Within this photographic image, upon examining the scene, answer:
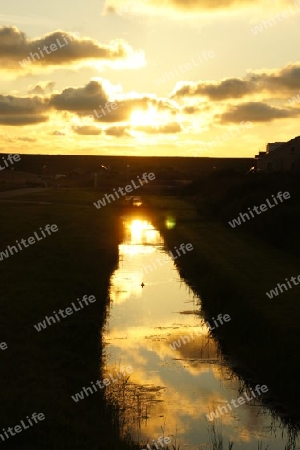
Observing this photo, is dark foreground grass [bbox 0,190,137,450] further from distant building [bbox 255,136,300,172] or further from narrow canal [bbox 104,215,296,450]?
distant building [bbox 255,136,300,172]

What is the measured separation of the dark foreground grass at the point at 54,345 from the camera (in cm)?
1303

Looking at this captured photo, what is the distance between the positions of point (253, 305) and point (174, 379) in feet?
23.0

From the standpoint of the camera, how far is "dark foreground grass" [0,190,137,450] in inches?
513

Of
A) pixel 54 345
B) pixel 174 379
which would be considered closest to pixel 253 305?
pixel 174 379

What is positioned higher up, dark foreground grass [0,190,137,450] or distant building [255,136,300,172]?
distant building [255,136,300,172]

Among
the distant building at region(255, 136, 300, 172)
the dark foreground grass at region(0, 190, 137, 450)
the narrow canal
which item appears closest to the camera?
the dark foreground grass at region(0, 190, 137, 450)

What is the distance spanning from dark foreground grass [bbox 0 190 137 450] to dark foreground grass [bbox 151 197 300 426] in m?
3.70

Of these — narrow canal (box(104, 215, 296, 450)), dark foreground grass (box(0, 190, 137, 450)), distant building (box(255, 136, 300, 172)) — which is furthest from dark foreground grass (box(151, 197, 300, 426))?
distant building (box(255, 136, 300, 172))

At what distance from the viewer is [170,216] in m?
69.6

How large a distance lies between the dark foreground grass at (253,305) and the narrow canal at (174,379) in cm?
54

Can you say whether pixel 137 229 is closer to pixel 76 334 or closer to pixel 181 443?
pixel 76 334

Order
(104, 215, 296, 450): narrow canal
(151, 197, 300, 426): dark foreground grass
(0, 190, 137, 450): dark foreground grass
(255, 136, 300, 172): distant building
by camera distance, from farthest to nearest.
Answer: (255, 136, 300, 172): distant building
(151, 197, 300, 426): dark foreground grass
(104, 215, 296, 450): narrow canal
(0, 190, 137, 450): dark foreground grass

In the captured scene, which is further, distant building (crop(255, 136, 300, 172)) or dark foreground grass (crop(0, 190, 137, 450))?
distant building (crop(255, 136, 300, 172))

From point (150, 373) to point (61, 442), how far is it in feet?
19.2
